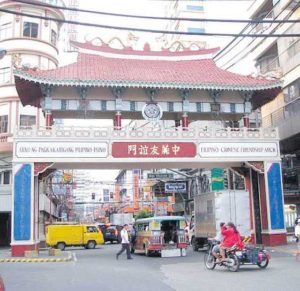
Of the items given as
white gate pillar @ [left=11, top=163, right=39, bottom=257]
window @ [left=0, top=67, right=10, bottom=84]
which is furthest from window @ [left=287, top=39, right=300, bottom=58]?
window @ [left=0, top=67, right=10, bottom=84]

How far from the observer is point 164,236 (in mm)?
22859

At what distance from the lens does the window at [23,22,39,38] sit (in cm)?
3544

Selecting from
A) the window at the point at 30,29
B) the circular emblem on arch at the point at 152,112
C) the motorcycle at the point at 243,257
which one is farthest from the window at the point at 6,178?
the motorcycle at the point at 243,257

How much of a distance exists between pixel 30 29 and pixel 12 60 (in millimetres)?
3799

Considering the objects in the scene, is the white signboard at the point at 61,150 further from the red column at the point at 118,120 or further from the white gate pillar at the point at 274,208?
the white gate pillar at the point at 274,208

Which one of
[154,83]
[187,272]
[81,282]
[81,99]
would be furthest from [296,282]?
[81,99]

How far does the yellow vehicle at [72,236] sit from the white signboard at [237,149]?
14447mm

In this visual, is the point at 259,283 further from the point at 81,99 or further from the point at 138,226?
the point at 81,99

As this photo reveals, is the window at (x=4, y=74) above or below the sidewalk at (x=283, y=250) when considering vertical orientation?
above

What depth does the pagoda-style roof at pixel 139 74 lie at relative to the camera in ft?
79.9

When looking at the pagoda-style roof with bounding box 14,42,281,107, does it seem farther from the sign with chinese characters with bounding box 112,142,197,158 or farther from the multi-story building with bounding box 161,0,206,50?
the multi-story building with bounding box 161,0,206,50

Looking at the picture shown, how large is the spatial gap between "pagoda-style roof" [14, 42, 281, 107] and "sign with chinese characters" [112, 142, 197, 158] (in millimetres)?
3247

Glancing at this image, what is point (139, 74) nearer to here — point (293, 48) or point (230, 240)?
point (293, 48)

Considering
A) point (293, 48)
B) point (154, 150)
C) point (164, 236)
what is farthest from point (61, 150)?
point (293, 48)
